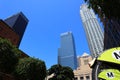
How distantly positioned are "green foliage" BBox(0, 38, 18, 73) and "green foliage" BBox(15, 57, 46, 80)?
1.13m

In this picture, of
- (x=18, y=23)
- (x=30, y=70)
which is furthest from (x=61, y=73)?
(x=18, y=23)

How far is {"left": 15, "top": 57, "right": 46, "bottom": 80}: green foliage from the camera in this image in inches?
767

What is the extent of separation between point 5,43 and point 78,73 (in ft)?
289

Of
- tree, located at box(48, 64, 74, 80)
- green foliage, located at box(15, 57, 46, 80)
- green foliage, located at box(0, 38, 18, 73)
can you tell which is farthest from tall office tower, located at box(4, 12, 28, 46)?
green foliage, located at box(15, 57, 46, 80)

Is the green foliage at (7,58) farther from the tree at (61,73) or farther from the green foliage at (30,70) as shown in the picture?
the tree at (61,73)

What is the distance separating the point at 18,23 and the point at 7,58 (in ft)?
364

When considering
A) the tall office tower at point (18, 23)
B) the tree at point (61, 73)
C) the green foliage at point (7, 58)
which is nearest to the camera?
the green foliage at point (7, 58)

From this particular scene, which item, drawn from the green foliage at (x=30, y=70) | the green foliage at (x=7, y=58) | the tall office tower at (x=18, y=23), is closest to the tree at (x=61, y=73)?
the green foliage at (x=7, y=58)

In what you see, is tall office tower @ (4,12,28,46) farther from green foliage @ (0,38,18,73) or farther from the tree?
green foliage @ (0,38,18,73)

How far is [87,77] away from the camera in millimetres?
101500

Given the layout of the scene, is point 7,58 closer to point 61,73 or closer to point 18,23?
point 61,73

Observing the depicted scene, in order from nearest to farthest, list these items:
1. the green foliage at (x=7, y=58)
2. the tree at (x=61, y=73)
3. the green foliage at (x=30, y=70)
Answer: the green foliage at (x=30, y=70) < the green foliage at (x=7, y=58) < the tree at (x=61, y=73)

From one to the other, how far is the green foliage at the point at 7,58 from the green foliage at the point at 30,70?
44.7 inches

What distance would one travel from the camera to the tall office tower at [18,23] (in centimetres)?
12588
